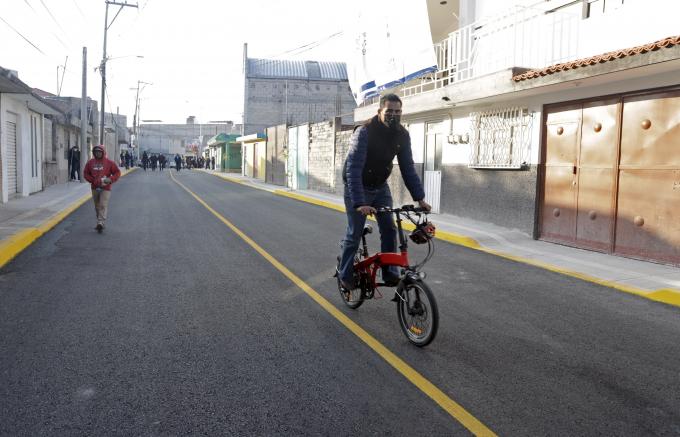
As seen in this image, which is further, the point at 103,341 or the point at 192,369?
the point at 103,341

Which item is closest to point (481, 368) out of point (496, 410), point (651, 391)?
point (496, 410)

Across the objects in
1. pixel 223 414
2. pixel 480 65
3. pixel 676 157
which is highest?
pixel 480 65

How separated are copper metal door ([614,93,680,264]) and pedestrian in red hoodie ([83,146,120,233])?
936 cm

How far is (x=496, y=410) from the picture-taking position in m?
3.48

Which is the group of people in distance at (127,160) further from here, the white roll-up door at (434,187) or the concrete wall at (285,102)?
the white roll-up door at (434,187)

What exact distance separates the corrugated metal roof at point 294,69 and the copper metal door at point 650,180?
58.5m

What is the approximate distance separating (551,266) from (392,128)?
15.8 ft

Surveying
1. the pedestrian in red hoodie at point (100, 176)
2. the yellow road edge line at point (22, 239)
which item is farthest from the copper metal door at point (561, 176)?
the yellow road edge line at point (22, 239)

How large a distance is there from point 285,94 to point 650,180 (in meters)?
58.4

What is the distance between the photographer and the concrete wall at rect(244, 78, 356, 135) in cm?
6419

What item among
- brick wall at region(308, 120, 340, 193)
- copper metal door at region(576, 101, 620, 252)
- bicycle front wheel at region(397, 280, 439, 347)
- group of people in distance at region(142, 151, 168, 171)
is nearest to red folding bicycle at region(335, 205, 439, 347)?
bicycle front wheel at region(397, 280, 439, 347)

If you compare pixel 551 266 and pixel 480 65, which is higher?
pixel 480 65

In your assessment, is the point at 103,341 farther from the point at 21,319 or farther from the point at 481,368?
the point at 481,368

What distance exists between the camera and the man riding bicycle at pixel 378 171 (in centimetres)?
494
